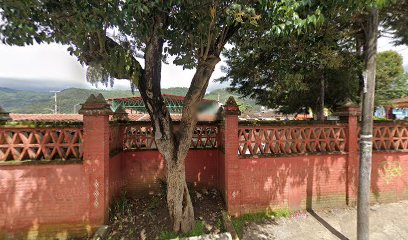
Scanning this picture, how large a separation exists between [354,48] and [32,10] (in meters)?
9.08

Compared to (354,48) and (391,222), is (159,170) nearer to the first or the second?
(391,222)

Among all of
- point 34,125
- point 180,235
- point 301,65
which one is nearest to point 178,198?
point 180,235

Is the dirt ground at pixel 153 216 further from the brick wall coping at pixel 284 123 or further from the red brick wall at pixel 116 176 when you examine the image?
the brick wall coping at pixel 284 123

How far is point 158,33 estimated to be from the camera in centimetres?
427

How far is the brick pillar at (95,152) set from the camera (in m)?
4.83

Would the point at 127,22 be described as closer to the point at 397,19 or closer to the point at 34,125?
the point at 34,125

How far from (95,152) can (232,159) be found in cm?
297

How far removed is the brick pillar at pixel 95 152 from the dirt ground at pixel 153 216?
541 millimetres

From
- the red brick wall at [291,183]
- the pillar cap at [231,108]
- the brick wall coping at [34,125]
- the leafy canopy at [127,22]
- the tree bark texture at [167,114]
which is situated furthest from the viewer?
the red brick wall at [291,183]

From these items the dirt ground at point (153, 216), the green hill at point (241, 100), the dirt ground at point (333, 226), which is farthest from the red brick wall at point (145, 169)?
the green hill at point (241, 100)

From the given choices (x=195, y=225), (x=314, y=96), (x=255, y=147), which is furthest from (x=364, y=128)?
(x=314, y=96)

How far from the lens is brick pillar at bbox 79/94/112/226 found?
4828mm

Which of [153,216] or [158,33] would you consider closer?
[158,33]

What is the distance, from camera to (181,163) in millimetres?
4727
